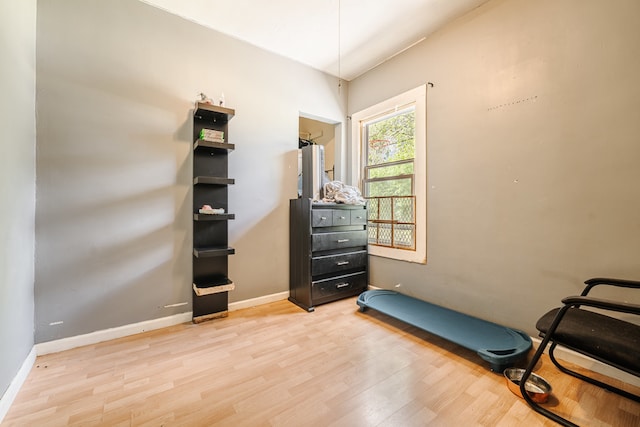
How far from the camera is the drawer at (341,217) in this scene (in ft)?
9.07

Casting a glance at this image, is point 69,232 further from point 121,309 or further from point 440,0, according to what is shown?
point 440,0

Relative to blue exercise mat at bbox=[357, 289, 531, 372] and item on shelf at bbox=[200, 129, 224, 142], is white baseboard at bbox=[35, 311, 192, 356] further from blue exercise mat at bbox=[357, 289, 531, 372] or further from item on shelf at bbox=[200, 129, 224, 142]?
blue exercise mat at bbox=[357, 289, 531, 372]

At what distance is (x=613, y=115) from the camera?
5.26 feet

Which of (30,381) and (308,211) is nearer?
(30,381)

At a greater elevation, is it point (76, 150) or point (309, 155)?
point (309, 155)

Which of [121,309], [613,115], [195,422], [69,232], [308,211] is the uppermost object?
[613,115]

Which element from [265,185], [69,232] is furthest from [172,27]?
[69,232]

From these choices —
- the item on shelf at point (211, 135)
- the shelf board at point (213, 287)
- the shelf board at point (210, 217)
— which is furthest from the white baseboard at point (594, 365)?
the item on shelf at point (211, 135)

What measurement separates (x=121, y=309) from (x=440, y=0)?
12.0 ft

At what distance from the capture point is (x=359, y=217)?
301 centimetres

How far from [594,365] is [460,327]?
0.76m

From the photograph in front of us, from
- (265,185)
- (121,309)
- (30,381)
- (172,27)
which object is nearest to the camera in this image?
(30,381)

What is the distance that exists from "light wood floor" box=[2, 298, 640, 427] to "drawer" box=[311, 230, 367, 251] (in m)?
0.85

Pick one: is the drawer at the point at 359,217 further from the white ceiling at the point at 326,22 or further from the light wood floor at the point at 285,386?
the white ceiling at the point at 326,22
